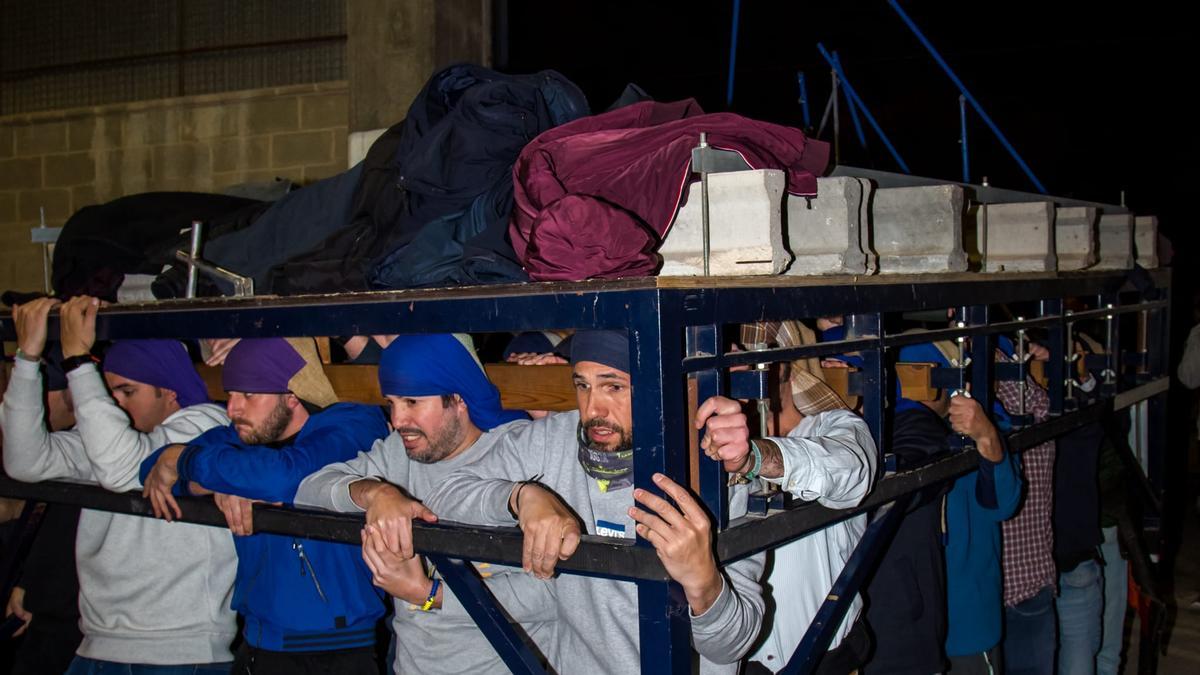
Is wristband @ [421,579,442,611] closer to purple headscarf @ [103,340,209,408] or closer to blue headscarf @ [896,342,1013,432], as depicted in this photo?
purple headscarf @ [103,340,209,408]

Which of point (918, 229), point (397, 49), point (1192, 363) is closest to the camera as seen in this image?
point (918, 229)

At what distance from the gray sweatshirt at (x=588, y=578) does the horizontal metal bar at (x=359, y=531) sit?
17 centimetres

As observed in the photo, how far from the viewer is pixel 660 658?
6.82ft

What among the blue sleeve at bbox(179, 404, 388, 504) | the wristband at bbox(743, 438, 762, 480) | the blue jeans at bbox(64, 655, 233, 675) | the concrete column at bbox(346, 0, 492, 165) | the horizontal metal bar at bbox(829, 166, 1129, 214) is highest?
the concrete column at bbox(346, 0, 492, 165)

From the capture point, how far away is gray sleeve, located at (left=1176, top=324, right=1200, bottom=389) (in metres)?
6.88

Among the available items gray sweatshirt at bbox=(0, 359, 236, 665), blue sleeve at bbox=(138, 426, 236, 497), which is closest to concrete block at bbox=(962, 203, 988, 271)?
blue sleeve at bbox=(138, 426, 236, 497)

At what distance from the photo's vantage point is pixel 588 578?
2650mm

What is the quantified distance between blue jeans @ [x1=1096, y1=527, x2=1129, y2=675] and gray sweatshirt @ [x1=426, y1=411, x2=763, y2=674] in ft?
11.3

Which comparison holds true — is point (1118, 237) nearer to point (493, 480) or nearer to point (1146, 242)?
point (1146, 242)

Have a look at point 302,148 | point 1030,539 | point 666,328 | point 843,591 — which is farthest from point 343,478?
point 302,148

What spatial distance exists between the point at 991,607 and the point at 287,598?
8.29ft

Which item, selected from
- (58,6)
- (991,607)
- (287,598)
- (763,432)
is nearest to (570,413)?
(763,432)

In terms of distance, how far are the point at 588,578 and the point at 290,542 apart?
43.1 inches

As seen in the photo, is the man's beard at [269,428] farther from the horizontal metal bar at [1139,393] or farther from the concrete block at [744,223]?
the horizontal metal bar at [1139,393]
